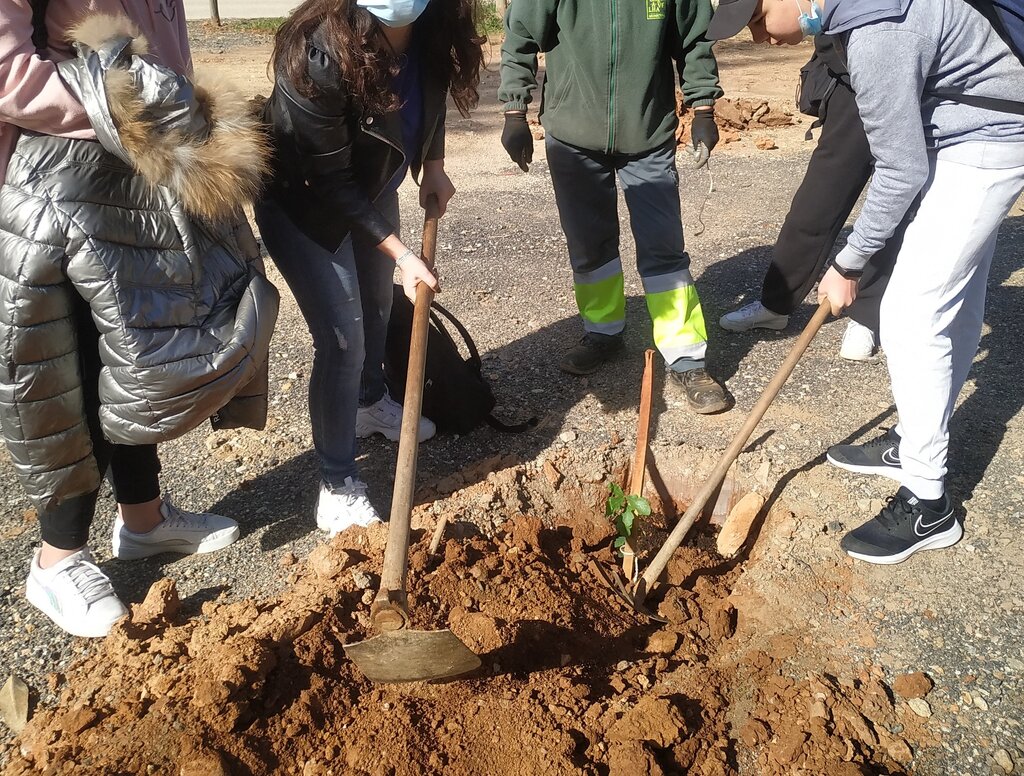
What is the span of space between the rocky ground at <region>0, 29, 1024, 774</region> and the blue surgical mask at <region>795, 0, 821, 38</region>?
5.40 ft

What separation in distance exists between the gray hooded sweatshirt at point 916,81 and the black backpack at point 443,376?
5.65ft

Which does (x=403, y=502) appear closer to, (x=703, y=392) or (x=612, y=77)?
(x=703, y=392)

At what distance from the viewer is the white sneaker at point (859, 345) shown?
4066 millimetres

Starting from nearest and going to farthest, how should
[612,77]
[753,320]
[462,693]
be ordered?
[462,693] → [612,77] → [753,320]

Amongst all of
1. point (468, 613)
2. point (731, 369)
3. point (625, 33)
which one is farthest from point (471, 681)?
point (625, 33)

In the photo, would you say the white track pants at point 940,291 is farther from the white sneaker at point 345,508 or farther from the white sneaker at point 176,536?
the white sneaker at point 176,536

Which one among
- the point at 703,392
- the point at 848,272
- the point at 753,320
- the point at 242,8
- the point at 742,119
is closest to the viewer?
the point at 848,272

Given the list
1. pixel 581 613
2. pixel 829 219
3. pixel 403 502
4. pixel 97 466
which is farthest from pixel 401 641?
pixel 829 219

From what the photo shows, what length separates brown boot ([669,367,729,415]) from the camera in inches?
146

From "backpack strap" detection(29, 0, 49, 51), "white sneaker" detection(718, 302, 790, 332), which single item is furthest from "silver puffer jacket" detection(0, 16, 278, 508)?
"white sneaker" detection(718, 302, 790, 332)

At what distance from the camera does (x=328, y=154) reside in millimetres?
2438

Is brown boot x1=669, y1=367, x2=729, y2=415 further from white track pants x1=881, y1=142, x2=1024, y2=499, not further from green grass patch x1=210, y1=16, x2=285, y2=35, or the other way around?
green grass patch x1=210, y1=16, x2=285, y2=35

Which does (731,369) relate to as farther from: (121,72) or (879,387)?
(121,72)

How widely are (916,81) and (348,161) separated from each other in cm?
165
